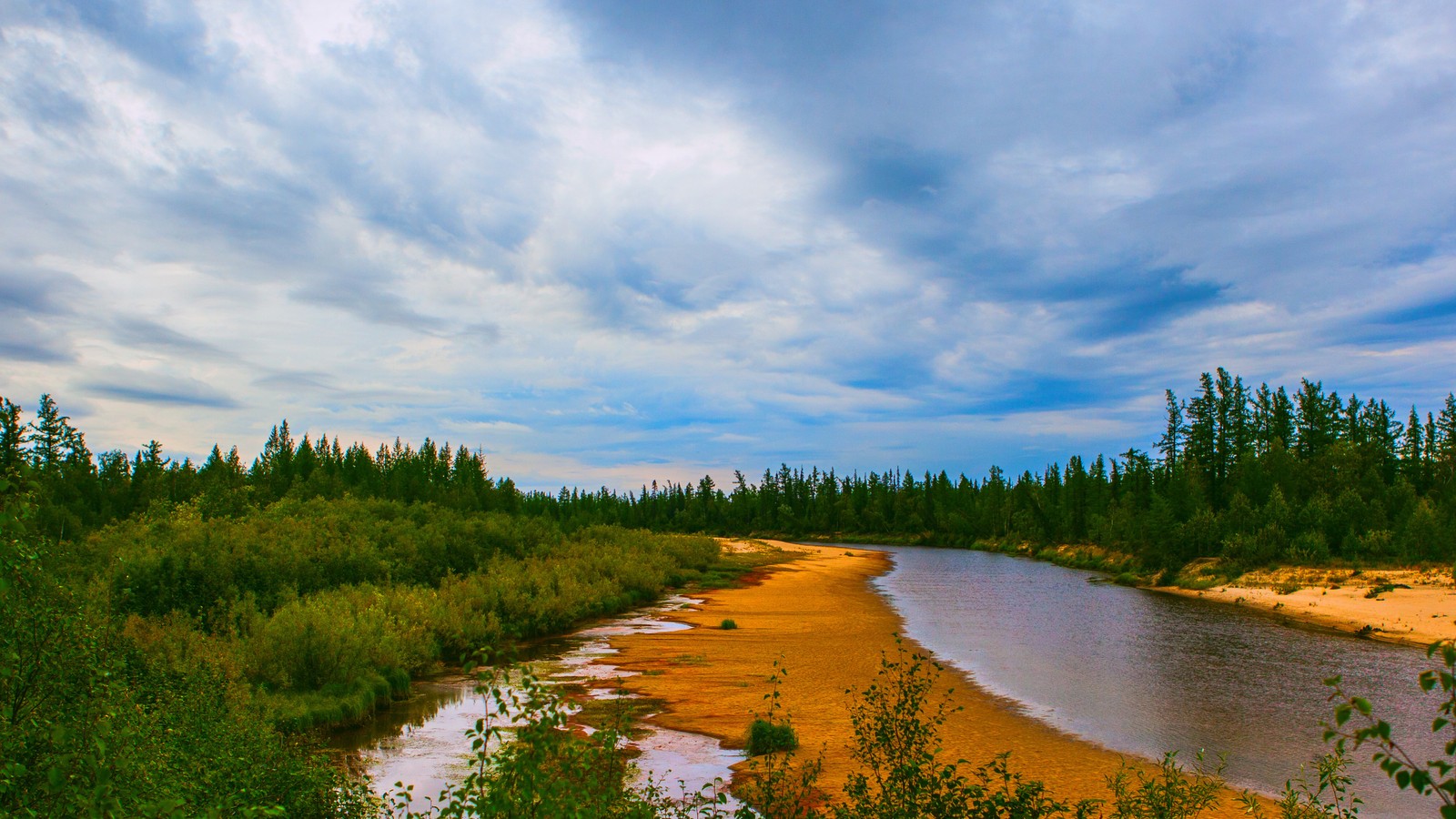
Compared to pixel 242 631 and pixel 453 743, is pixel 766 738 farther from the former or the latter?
pixel 242 631

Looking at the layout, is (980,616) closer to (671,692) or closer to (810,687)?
(810,687)

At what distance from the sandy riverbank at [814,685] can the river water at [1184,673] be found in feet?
4.87

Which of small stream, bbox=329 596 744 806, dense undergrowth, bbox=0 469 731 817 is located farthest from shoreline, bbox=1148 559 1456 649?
dense undergrowth, bbox=0 469 731 817

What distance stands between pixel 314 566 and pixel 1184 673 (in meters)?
30.2

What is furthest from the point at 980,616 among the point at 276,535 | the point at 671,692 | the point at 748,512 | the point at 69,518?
the point at 748,512

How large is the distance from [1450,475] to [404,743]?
92224 mm

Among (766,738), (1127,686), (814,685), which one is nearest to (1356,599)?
(1127,686)

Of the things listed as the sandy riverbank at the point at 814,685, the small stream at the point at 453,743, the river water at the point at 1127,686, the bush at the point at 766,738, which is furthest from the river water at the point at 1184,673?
the small stream at the point at 453,743

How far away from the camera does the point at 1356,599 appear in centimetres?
4012

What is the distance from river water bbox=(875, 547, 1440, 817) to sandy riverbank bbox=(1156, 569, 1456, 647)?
72.0 inches

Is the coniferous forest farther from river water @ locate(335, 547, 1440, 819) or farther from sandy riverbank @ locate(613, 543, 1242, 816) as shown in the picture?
sandy riverbank @ locate(613, 543, 1242, 816)

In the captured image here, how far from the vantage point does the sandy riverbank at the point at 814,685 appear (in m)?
15.5

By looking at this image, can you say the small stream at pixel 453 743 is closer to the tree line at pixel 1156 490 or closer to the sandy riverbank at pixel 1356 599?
the tree line at pixel 1156 490

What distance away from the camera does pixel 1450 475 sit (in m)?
72.1
